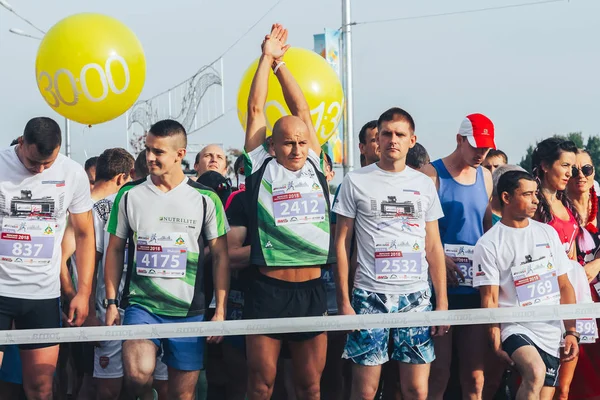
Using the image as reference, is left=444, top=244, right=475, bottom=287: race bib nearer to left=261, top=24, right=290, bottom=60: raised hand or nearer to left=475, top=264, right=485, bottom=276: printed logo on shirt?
left=475, top=264, right=485, bottom=276: printed logo on shirt

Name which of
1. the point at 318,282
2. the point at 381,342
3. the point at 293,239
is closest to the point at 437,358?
the point at 381,342

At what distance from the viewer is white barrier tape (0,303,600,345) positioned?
15.0 feet

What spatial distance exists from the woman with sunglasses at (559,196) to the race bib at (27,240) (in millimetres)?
3265

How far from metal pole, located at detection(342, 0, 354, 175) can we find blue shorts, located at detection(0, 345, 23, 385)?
10530mm

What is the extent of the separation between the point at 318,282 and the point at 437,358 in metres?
1.03

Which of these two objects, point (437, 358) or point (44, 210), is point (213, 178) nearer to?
point (44, 210)

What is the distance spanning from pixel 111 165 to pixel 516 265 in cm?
306

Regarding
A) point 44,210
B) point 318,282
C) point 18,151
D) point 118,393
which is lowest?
point 118,393

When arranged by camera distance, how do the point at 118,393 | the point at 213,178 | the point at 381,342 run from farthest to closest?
the point at 213,178 → the point at 118,393 → the point at 381,342

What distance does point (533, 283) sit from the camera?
494cm

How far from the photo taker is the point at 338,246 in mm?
4848

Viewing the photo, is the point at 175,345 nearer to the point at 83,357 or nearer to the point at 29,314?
the point at 29,314

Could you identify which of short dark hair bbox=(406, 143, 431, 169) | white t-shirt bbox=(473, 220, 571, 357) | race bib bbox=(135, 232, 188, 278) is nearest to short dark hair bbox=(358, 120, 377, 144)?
short dark hair bbox=(406, 143, 431, 169)

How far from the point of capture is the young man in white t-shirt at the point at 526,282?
483cm
